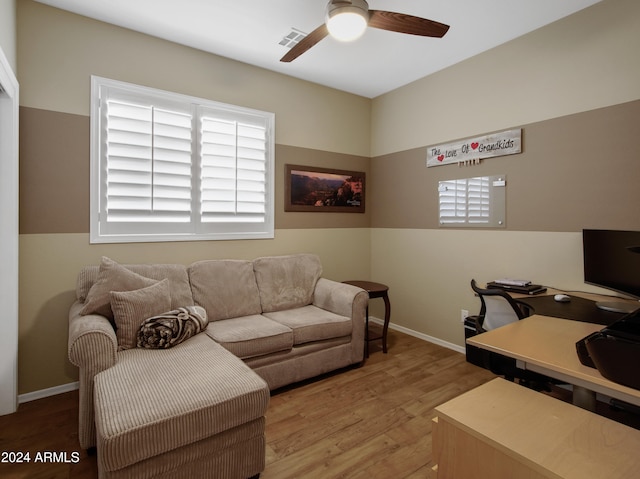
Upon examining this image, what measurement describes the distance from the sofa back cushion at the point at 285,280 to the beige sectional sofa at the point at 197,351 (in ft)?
0.03

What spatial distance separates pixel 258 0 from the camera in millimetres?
2432

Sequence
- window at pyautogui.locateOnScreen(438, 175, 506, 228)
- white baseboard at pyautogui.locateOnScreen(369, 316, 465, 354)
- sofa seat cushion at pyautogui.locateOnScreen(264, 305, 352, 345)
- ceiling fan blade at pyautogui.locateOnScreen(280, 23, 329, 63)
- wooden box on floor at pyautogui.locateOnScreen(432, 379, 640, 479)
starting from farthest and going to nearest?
white baseboard at pyautogui.locateOnScreen(369, 316, 465, 354) → window at pyautogui.locateOnScreen(438, 175, 506, 228) → sofa seat cushion at pyautogui.locateOnScreen(264, 305, 352, 345) → ceiling fan blade at pyautogui.locateOnScreen(280, 23, 329, 63) → wooden box on floor at pyautogui.locateOnScreen(432, 379, 640, 479)

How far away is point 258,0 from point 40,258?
254cm

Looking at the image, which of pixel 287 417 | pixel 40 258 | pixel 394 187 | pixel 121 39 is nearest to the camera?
pixel 287 417

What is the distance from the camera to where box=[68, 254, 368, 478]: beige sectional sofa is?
1.48 meters

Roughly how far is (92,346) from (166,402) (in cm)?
63

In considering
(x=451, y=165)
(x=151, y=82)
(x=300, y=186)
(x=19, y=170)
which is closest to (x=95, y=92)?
(x=151, y=82)

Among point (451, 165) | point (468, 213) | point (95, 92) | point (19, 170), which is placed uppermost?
point (95, 92)

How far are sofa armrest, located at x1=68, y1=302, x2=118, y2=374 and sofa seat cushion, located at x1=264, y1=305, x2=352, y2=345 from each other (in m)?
1.28

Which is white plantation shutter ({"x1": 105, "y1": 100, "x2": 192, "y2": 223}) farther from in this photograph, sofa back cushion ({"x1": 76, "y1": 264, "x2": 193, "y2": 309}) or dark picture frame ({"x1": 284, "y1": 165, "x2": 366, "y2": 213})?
dark picture frame ({"x1": 284, "y1": 165, "x2": 366, "y2": 213})

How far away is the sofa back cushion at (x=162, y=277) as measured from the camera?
2454 mm

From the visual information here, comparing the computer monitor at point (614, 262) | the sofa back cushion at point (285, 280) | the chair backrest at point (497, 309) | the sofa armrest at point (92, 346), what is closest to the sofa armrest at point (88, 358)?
the sofa armrest at point (92, 346)

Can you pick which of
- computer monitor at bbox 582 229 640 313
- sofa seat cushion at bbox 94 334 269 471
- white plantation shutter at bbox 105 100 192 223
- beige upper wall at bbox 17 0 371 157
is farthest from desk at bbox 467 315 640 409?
beige upper wall at bbox 17 0 371 157

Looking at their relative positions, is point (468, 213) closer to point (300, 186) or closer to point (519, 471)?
point (300, 186)
